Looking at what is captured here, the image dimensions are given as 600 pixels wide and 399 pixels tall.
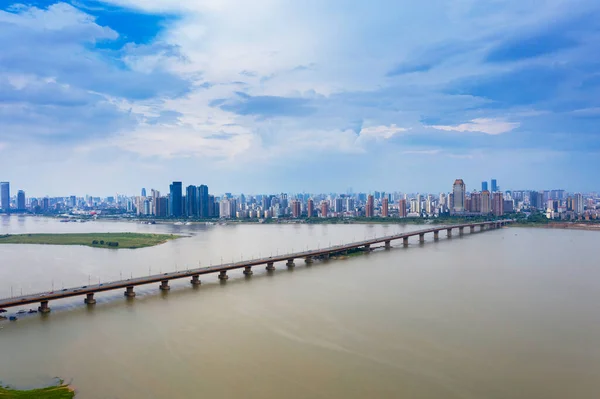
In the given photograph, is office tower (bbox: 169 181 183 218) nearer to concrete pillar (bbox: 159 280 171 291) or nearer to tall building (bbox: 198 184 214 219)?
tall building (bbox: 198 184 214 219)

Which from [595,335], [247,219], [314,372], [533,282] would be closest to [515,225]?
[247,219]

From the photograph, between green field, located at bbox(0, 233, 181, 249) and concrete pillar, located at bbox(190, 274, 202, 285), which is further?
green field, located at bbox(0, 233, 181, 249)

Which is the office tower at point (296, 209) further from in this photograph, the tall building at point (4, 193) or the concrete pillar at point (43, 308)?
the tall building at point (4, 193)

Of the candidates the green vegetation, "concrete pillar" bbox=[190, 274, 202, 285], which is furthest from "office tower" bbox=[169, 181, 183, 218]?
the green vegetation

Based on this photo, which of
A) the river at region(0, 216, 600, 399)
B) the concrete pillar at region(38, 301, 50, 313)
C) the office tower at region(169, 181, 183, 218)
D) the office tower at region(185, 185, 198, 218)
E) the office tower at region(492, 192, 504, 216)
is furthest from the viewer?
the office tower at region(169, 181, 183, 218)

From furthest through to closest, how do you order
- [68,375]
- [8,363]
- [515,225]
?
[515,225] → [8,363] → [68,375]

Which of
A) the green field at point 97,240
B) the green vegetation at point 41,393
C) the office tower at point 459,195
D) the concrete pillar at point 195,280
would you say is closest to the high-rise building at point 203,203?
the green field at point 97,240

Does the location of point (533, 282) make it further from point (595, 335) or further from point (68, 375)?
point (68, 375)
